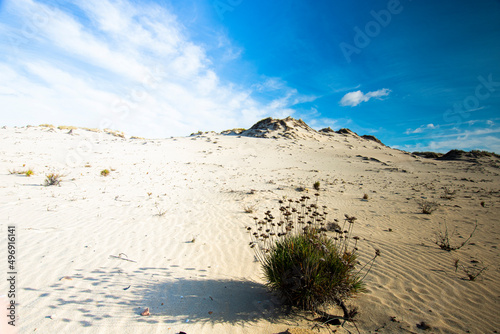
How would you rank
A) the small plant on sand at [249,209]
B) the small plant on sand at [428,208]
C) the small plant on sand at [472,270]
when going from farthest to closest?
the small plant on sand at [428,208], the small plant on sand at [249,209], the small plant on sand at [472,270]

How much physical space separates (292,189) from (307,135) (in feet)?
105

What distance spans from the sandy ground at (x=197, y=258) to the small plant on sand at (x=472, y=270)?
8 cm

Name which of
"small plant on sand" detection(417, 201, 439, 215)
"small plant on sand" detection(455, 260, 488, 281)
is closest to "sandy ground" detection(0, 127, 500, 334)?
"small plant on sand" detection(455, 260, 488, 281)

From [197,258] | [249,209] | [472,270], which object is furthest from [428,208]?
[197,258]

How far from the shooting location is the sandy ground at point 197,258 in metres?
2.99

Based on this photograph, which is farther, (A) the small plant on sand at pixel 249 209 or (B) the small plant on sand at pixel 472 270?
(A) the small plant on sand at pixel 249 209

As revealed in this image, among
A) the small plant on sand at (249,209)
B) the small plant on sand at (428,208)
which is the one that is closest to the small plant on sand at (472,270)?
the small plant on sand at (428,208)

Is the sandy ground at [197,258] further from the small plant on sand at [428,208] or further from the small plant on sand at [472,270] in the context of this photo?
the small plant on sand at [428,208]

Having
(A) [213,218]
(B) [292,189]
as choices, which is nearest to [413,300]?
(A) [213,218]

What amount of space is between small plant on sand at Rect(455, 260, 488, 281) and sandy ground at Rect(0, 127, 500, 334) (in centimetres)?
8

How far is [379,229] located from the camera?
24.8ft

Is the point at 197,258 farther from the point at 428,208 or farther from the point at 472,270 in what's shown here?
the point at 428,208

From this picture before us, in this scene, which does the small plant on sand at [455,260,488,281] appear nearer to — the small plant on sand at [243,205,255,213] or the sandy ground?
the sandy ground

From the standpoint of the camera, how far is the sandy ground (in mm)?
2992
